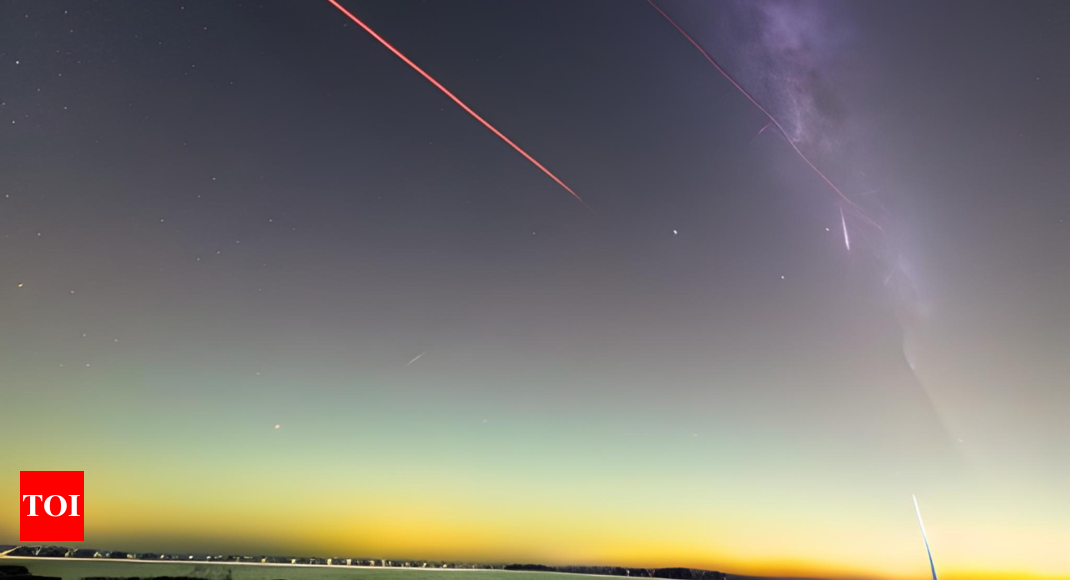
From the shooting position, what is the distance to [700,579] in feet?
643

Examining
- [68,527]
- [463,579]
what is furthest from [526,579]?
[68,527]

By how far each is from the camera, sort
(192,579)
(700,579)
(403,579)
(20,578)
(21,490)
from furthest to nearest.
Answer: (700,579)
(403,579)
(192,579)
(20,578)
(21,490)

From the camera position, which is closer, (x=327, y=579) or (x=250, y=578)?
(x=250, y=578)

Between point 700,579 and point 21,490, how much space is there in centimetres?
20855

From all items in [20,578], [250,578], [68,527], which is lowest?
[250,578]

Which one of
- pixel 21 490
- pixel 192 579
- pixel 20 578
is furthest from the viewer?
pixel 192 579

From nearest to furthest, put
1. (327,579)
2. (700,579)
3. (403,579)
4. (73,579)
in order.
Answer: (73,579)
(403,579)
(327,579)
(700,579)

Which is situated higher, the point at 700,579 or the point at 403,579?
the point at 403,579

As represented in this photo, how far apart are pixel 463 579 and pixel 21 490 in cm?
18169

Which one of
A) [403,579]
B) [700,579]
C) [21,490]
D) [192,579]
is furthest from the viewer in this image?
[700,579]

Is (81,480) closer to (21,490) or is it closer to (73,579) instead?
(21,490)

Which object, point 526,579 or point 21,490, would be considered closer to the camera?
point 21,490

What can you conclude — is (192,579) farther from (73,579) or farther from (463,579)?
(463,579)

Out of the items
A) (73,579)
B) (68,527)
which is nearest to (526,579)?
(73,579)
